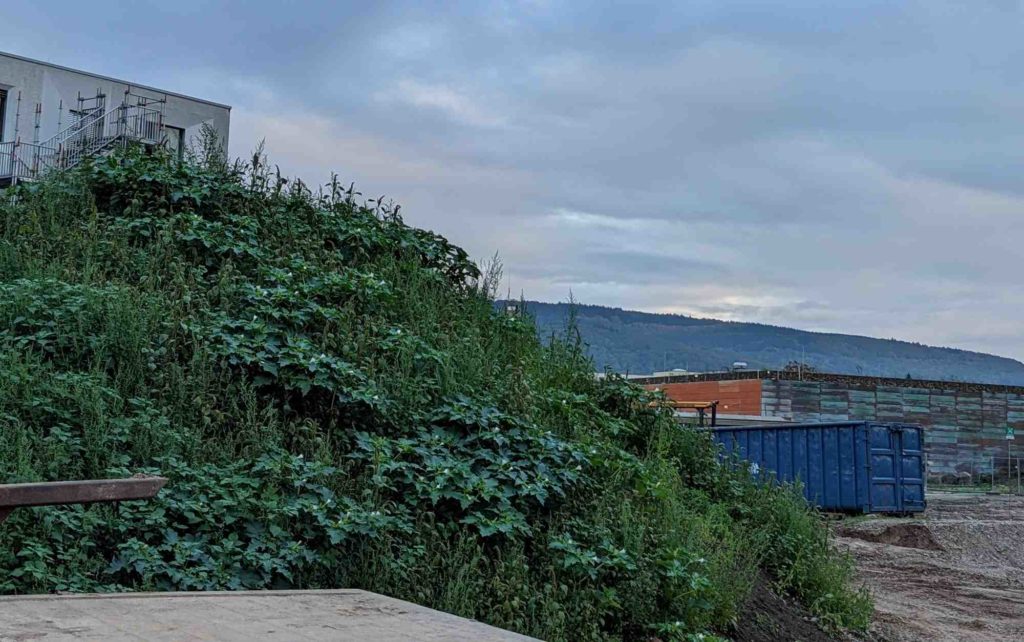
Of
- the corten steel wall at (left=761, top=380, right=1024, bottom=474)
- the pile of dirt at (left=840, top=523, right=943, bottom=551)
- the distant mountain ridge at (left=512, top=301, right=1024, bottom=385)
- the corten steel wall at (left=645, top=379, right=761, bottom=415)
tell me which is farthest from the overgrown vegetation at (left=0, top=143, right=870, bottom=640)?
the distant mountain ridge at (left=512, top=301, right=1024, bottom=385)

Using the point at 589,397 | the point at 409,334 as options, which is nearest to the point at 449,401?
the point at 409,334

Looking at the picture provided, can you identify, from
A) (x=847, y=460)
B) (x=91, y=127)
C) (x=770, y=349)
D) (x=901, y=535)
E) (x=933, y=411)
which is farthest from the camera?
(x=770, y=349)

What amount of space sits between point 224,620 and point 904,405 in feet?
116

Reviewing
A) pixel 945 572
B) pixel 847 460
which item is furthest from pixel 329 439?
pixel 847 460

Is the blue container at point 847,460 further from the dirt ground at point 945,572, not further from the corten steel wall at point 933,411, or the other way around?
the corten steel wall at point 933,411

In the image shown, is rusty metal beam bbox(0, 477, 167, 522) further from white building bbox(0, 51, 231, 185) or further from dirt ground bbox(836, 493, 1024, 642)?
white building bbox(0, 51, 231, 185)

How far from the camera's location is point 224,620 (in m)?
3.56

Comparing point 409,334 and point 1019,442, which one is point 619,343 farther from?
point 409,334

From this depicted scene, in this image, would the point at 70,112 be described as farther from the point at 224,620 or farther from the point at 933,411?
the point at 224,620

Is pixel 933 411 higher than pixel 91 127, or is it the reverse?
pixel 91 127

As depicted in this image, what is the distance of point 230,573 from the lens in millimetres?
5621

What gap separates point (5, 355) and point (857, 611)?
22.5 feet

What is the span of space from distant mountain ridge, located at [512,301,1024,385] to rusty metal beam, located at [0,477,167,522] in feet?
358

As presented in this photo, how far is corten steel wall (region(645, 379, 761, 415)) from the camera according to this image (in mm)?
34188
